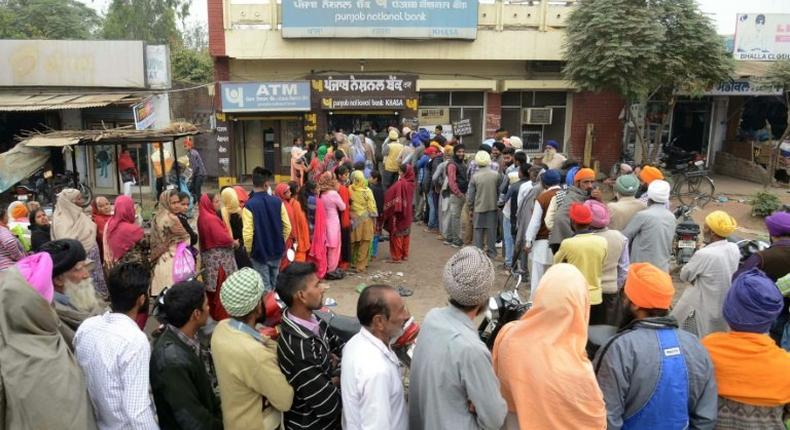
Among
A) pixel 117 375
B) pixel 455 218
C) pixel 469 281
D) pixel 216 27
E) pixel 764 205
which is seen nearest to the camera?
pixel 469 281

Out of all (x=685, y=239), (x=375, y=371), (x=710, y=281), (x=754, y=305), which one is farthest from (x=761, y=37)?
(x=375, y=371)

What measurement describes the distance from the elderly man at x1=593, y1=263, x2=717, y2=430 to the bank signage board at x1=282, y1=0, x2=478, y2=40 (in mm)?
14684

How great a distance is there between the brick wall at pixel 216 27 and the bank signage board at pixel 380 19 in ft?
5.53

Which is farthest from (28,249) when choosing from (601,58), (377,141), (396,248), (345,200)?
(601,58)

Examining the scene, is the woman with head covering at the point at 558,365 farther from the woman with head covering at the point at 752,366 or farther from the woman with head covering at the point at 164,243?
the woman with head covering at the point at 164,243

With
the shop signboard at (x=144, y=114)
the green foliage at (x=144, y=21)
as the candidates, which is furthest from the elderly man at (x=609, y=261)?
the green foliage at (x=144, y=21)

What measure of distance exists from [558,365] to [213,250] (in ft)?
14.4

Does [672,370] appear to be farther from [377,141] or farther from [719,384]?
[377,141]

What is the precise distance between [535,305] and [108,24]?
39489mm

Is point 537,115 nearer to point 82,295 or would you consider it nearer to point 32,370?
point 82,295

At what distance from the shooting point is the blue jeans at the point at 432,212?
1118 cm

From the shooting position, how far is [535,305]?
254cm

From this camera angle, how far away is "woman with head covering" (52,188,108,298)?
19.3 ft

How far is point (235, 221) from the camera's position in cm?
648
